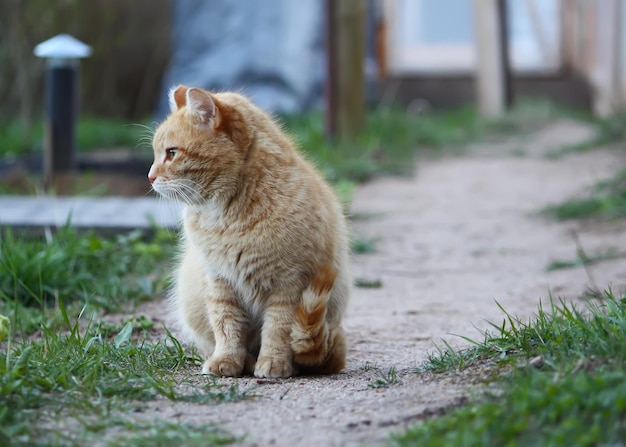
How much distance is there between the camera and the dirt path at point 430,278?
2.34 meters

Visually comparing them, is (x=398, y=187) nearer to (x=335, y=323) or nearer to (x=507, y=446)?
(x=335, y=323)

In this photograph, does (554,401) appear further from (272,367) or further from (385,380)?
(272,367)

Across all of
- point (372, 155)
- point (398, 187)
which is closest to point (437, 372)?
point (398, 187)

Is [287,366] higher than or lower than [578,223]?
higher

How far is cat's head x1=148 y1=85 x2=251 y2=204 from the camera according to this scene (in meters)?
2.91

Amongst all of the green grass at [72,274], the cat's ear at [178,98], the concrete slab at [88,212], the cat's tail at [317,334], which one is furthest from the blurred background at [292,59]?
the cat's tail at [317,334]

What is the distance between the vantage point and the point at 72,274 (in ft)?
14.0

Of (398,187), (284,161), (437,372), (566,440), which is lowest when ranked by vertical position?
(398,187)

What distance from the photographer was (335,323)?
305 centimetres

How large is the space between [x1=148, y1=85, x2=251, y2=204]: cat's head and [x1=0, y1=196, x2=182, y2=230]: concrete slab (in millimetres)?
1856

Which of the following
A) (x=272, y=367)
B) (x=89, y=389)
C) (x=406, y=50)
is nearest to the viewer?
(x=89, y=389)

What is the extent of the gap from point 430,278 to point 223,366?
6.54 ft

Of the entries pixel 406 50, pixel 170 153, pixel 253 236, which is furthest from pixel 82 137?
pixel 253 236

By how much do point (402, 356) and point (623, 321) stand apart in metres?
0.95
